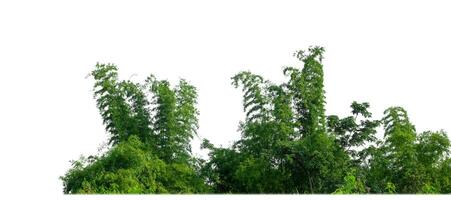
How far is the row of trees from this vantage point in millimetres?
15211

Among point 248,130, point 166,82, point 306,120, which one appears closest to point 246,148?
point 248,130

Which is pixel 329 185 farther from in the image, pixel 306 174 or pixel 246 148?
pixel 246 148

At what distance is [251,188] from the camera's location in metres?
16.3

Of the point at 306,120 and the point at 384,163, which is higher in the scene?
the point at 306,120

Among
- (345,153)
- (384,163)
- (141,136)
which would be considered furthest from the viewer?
(141,136)

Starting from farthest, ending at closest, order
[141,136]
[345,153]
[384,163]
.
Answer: [141,136] < [345,153] < [384,163]

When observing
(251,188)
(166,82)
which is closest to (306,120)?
(251,188)

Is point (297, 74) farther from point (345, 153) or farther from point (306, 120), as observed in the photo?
point (345, 153)

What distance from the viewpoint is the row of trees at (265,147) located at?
49.9 feet

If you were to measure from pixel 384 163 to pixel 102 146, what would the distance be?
23.7 feet

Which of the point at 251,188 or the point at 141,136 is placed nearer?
the point at 251,188

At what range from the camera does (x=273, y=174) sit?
1608 cm

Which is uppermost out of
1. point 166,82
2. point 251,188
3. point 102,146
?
point 166,82

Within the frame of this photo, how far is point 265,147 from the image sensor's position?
16.5 meters
